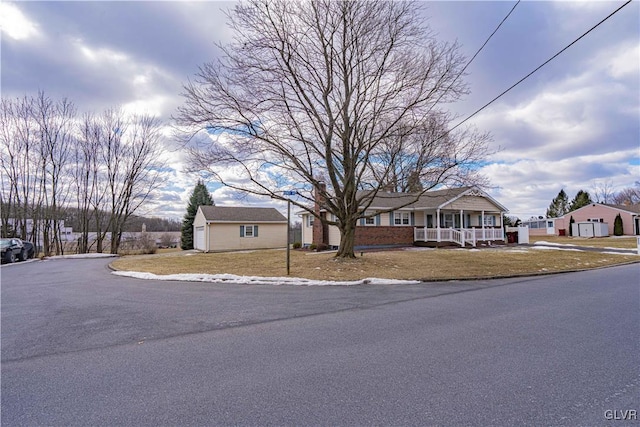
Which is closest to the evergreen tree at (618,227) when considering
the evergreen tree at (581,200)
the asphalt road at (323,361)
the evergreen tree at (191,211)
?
the evergreen tree at (581,200)

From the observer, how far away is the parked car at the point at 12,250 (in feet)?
64.7

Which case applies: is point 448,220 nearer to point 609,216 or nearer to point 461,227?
point 461,227

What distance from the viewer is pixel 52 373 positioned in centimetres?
385

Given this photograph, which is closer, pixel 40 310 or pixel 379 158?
pixel 40 310

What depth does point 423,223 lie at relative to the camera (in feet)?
84.3

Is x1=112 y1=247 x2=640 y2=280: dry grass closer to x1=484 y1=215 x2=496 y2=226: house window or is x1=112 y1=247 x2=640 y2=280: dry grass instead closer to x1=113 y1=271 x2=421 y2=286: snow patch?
x1=113 y1=271 x2=421 y2=286: snow patch

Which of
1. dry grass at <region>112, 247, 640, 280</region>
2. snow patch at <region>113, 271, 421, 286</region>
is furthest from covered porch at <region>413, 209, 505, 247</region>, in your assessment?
snow patch at <region>113, 271, 421, 286</region>

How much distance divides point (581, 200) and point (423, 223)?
46678mm

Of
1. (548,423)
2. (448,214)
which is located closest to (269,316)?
(548,423)

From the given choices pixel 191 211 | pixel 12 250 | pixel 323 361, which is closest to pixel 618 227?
pixel 191 211

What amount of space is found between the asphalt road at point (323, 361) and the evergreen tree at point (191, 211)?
29870 mm

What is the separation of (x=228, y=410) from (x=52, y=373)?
2347 mm

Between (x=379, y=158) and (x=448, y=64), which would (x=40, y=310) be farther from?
(x=448, y=64)

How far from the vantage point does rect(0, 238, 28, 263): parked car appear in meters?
19.7
